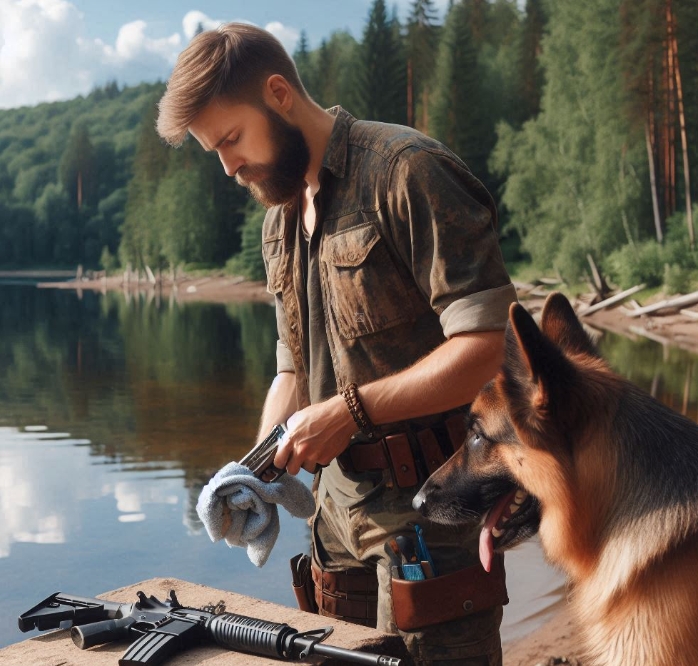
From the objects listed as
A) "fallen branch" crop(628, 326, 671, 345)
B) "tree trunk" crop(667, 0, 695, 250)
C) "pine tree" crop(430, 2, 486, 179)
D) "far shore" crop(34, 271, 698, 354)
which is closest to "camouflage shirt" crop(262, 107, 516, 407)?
"far shore" crop(34, 271, 698, 354)

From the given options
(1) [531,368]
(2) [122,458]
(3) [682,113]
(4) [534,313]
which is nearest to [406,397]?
(1) [531,368]

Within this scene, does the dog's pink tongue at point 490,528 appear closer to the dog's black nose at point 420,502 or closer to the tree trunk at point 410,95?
the dog's black nose at point 420,502

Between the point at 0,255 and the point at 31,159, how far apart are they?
13.6 metres

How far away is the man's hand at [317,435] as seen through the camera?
10.2 feet

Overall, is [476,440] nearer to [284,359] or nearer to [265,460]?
[265,460]

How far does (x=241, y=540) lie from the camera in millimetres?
3236

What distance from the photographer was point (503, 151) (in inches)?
1684

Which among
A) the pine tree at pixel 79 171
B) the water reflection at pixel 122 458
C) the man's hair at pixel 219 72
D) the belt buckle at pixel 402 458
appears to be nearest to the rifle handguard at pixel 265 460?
the belt buckle at pixel 402 458

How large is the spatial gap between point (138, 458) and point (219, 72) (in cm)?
1357

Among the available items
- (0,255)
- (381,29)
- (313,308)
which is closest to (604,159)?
(381,29)

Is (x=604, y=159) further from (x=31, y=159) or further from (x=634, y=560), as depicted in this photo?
(x=31, y=159)

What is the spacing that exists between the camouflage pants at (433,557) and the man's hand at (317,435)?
0.33m

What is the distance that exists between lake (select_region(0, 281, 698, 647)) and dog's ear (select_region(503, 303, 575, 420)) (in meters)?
5.17

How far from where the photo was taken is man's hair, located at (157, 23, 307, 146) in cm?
324
